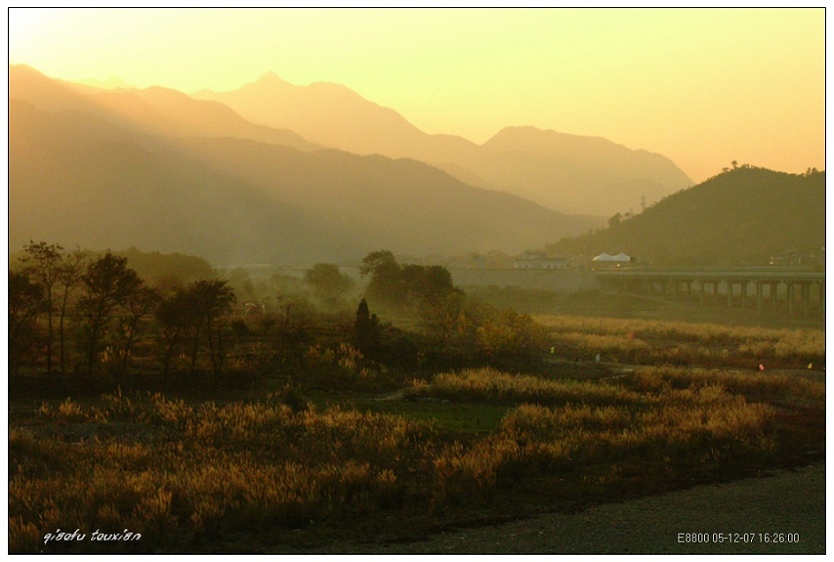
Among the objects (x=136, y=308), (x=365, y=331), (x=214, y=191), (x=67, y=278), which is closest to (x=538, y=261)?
(x=365, y=331)

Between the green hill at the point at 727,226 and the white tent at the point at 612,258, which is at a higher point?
the green hill at the point at 727,226

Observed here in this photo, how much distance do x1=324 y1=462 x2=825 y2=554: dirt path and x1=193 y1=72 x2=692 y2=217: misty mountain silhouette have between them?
42.9 ft

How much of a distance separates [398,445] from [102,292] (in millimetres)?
9935

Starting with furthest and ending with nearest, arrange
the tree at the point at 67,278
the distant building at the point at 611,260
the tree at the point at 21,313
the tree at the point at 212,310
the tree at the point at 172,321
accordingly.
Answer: the distant building at the point at 611,260 → the tree at the point at 212,310 → the tree at the point at 172,321 → the tree at the point at 67,278 → the tree at the point at 21,313

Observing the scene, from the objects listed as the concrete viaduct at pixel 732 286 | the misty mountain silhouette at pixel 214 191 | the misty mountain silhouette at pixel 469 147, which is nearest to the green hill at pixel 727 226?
the concrete viaduct at pixel 732 286

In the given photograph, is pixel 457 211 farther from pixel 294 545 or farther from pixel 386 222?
pixel 294 545

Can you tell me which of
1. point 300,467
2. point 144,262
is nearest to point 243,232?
point 144,262

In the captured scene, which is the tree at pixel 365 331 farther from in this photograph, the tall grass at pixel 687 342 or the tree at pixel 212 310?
the tall grass at pixel 687 342

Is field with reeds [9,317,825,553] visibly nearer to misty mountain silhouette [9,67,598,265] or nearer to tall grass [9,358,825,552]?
tall grass [9,358,825,552]

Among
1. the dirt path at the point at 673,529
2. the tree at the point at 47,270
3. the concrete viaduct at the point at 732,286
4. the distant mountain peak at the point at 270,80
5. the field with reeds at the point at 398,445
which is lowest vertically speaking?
the dirt path at the point at 673,529

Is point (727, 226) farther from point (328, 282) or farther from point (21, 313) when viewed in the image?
point (21, 313)

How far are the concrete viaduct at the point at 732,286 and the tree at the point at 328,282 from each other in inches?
462

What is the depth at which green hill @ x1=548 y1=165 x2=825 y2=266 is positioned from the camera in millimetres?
30183

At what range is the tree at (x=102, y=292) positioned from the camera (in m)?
23.1
